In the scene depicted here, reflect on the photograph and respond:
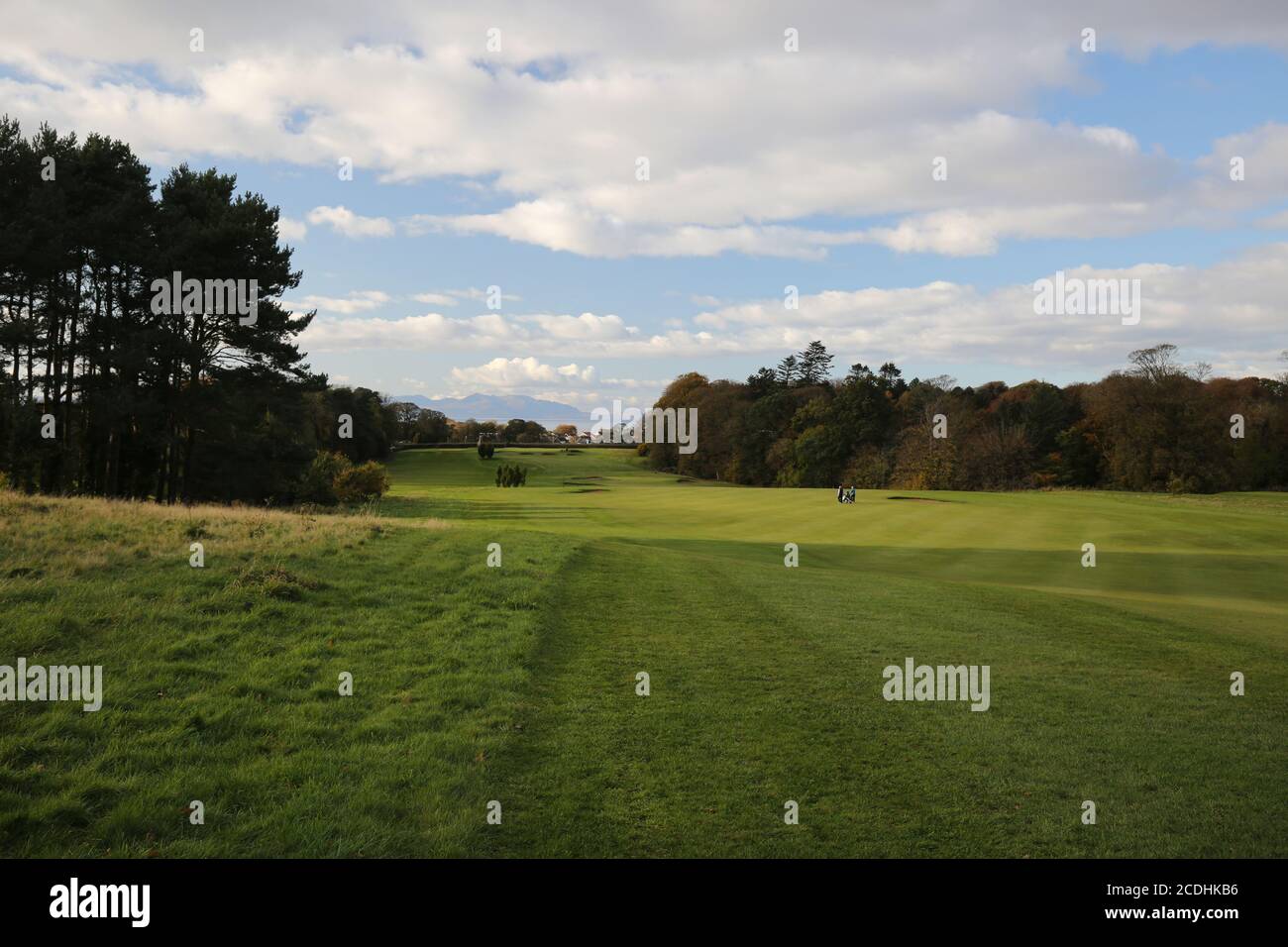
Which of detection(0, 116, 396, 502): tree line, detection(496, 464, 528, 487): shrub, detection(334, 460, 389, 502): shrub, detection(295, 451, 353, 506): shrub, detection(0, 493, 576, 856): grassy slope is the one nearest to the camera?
detection(0, 493, 576, 856): grassy slope

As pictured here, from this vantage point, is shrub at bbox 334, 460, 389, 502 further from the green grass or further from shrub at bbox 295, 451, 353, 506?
the green grass

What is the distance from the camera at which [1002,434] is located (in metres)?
77.9

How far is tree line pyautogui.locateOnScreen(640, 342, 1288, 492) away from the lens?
63125 millimetres

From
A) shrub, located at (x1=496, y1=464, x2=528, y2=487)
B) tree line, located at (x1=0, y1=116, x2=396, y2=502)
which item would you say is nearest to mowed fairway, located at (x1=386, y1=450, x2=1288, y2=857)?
tree line, located at (x1=0, y1=116, x2=396, y2=502)

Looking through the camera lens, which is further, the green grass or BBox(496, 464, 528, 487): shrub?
BBox(496, 464, 528, 487): shrub

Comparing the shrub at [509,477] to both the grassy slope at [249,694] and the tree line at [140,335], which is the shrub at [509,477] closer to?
the tree line at [140,335]

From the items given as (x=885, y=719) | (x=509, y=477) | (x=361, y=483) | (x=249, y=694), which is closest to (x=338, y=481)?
(x=361, y=483)

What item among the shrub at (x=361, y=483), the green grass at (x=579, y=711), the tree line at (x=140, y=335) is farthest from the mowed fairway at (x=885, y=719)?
the shrub at (x=361, y=483)

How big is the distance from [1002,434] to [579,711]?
262 feet

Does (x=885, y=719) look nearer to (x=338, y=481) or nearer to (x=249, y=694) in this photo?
(x=249, y=694)

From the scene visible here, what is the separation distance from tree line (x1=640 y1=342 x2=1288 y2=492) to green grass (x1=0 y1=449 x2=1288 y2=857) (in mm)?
36716

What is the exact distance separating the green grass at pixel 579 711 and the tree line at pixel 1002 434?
36.7 m
